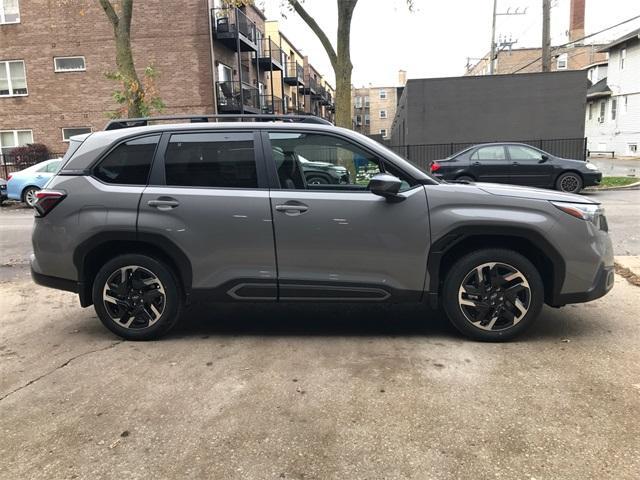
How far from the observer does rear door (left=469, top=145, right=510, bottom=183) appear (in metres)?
15.0

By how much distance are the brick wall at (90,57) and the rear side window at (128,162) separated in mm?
20077

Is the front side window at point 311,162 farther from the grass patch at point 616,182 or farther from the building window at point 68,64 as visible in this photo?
the building window at point 68,64

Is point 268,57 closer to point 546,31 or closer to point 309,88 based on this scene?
point 546,31

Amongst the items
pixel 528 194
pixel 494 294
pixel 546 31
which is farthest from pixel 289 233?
pixel 546 31

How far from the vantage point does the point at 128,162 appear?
4508mm

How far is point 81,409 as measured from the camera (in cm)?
336

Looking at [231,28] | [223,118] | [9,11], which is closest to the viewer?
[223,118]

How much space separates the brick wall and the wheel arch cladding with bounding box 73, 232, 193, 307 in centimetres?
2025

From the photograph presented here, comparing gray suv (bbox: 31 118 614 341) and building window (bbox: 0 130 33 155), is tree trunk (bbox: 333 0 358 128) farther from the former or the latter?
building window (bbox: 0 130 33 155)

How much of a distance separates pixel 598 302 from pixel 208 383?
4.02 meters

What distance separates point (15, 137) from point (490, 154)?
21818mm

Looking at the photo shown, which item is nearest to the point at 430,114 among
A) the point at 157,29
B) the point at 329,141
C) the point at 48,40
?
the point at 157,29

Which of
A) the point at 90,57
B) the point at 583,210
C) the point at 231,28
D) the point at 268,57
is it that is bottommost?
the point at 583,210

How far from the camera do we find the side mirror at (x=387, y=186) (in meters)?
4.07
